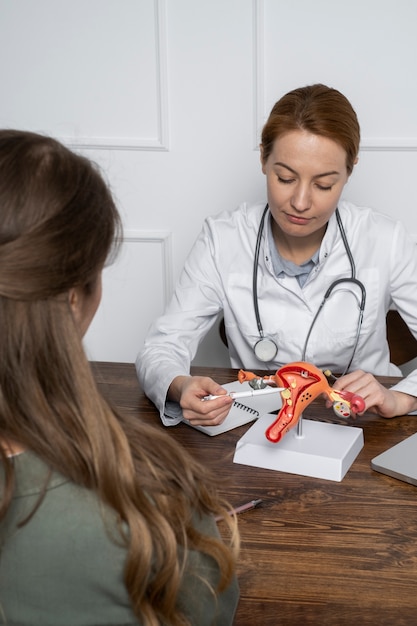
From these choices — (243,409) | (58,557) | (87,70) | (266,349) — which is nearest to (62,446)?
(58,557)

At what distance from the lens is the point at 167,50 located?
2408 millimetres

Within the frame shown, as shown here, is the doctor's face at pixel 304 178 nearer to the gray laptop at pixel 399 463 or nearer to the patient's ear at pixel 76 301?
the gray laptop at pixel 399 463

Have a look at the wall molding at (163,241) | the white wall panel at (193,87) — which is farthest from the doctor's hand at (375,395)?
the wall molding at (163,241)

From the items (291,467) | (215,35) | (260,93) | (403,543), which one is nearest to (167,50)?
(215,35)

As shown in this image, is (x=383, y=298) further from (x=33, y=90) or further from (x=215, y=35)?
(x=33, y=90)

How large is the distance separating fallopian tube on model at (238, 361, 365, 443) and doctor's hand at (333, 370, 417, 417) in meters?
0.10

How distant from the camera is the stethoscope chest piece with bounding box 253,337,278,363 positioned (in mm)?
1697

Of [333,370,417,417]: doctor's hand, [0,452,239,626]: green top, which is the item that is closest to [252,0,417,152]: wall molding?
[333,370,417,417]: doctor's hand

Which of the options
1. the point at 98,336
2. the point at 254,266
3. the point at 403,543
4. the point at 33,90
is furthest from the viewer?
the point at 98,336

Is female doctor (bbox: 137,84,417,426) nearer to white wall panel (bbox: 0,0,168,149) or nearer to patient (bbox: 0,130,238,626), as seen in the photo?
white wall panel (bbox: 0,0,168,149)

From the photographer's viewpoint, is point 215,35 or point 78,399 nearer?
point 78,399

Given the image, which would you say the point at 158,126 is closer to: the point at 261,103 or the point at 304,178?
the point at 261,103

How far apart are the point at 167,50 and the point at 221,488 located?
5.47 ft

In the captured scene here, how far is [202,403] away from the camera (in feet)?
4.52
